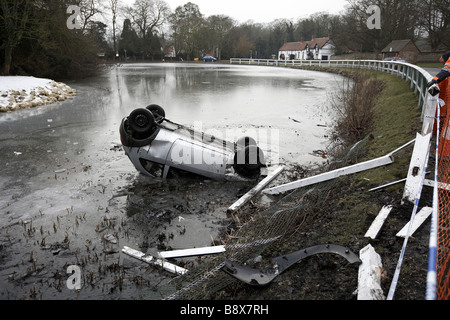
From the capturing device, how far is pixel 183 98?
19.6 m

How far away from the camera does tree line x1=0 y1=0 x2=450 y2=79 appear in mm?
23203

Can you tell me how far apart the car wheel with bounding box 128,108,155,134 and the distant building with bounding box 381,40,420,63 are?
1854 inches

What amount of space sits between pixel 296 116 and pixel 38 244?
11910mm

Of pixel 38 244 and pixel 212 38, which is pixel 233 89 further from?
pixel 212 38

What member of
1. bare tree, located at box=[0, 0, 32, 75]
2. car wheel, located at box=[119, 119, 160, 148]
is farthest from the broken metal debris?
bare tree, located at box=[0, 0, 32, 75]

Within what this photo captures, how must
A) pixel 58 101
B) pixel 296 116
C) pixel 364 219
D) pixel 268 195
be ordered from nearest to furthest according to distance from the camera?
pixel 364 219 < pixel 268 195 < pixel 296 116 < pixel 58 101

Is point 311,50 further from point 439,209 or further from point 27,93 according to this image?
point 439,209

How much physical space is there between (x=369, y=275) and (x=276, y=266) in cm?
96

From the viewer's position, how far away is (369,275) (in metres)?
2.89

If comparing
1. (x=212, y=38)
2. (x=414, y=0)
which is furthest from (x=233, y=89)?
(x=212, y=38)

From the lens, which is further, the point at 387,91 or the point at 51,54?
the point at 51,54

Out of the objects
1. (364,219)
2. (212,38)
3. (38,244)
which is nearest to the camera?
(364,219)

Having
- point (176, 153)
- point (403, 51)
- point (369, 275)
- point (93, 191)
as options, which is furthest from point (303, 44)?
point (369, 275)

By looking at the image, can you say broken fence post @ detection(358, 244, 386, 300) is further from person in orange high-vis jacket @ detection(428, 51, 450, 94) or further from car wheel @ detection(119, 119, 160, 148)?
car wheel @ detection(119, 119, 160, 148)
